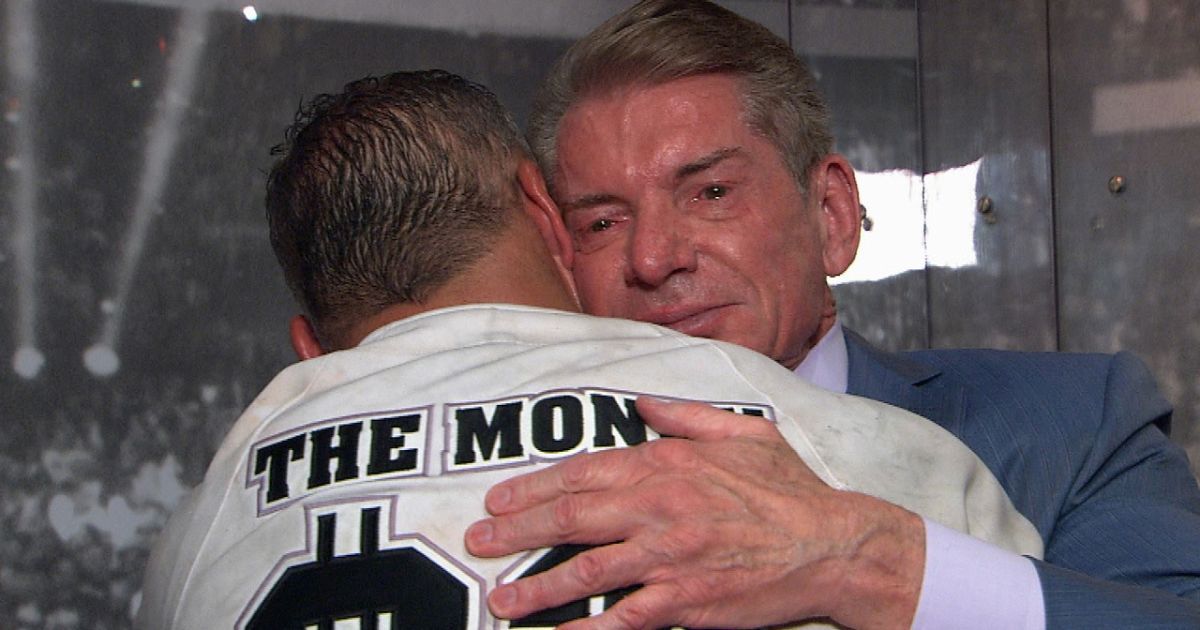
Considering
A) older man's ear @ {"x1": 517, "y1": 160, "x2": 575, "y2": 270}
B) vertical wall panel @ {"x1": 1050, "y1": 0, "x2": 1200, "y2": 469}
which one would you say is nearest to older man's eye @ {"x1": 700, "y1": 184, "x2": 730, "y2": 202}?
older man's ear @ {"x1": 517, "y1": 160, "x2": 575, "y2": 270}

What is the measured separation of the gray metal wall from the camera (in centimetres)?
252

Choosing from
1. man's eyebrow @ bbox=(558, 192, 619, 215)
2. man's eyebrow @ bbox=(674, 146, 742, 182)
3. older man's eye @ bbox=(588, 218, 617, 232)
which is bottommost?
older man's eye @ bbox=(588, 218, 617, 232)

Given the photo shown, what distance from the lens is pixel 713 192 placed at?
70.1 inches

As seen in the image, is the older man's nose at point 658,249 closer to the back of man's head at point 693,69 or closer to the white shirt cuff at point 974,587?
the back of man's head at point 693,69

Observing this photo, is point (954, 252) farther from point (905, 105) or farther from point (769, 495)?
point (769, 495)

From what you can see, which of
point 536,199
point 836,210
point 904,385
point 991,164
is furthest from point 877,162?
point 536,199

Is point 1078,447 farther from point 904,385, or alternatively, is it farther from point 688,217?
point 688,217

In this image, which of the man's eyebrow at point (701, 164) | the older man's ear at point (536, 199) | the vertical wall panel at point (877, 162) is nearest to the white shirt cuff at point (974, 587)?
the older man's ear at point (536, 199)

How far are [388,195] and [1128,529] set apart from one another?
2.78 feet

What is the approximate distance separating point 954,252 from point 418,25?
1269mm

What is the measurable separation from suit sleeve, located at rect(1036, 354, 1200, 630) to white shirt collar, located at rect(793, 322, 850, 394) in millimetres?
343

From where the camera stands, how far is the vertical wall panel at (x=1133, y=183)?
9.11 ft

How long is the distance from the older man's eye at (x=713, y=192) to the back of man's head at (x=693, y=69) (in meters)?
0.10

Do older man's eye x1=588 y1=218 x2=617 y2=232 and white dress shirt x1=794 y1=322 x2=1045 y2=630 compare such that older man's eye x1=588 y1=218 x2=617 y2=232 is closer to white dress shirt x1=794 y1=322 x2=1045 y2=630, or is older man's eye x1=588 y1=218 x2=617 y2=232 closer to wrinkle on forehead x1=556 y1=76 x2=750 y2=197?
wrinkle on forehead x1=556 y1=76 x2=750 y2=197
